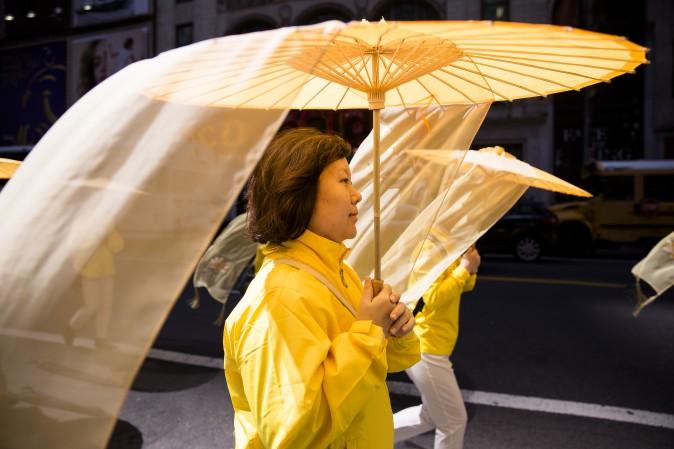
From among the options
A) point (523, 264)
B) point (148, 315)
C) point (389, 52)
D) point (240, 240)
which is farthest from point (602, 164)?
point (148, 315)

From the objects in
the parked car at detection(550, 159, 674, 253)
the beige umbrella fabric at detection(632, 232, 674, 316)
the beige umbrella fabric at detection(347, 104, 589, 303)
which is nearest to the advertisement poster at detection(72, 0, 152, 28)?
the parked car at detection(550, 159, 674, 253)

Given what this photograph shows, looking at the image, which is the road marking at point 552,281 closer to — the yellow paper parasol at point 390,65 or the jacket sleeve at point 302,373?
the yellow paper parasol at point 390,65

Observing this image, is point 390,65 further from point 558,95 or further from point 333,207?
point 558,95

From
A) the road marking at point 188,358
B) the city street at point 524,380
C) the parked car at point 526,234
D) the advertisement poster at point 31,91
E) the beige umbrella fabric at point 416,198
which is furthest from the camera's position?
the advertisement poster at point 31,91

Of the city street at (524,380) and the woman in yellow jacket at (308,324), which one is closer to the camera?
the woman in yellow jacket at (308,324)

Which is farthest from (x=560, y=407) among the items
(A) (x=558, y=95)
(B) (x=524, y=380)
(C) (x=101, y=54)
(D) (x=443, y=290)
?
(C) (x=101, y=54)

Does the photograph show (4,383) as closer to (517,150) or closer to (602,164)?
(602,164)

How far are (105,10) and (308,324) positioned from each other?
27.5m

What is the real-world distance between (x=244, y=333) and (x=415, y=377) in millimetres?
2060

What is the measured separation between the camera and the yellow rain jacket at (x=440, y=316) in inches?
129

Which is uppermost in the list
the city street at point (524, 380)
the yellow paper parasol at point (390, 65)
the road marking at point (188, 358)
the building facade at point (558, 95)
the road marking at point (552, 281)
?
the building facade at point (558, 95)

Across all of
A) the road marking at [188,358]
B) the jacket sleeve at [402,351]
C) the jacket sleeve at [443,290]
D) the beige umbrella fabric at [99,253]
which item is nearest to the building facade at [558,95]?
the road marking at [188,358]

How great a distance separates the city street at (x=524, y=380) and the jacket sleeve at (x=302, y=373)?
2850 mm

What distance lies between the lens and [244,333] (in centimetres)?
141
